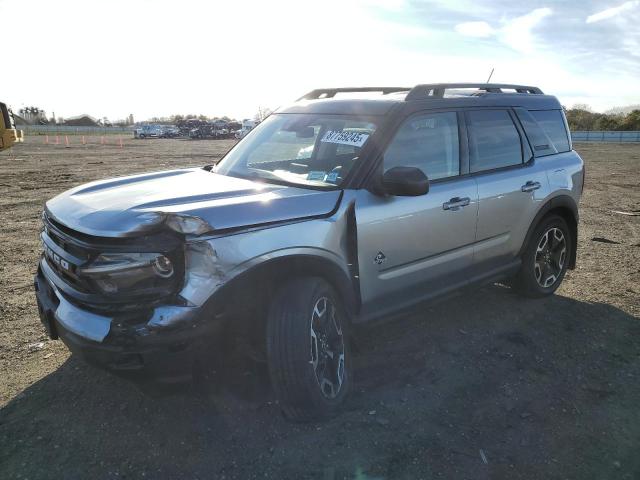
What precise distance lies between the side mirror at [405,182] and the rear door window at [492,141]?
1069 mm

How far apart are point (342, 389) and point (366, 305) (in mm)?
566

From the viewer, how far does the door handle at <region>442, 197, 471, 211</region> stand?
3.89 m

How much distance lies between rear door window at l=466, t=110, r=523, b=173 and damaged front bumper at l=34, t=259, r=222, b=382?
262 cm

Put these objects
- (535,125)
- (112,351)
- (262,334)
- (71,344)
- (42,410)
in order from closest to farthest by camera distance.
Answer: (112,351)
(71,344)
(262,334)
(42,410)
(535,125)

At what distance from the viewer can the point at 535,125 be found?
5031 mm

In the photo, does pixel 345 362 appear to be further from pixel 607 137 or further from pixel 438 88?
pixel 607 137

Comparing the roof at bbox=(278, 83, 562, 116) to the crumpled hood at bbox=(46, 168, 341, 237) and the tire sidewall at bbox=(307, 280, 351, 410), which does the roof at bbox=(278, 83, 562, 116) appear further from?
the tire sidewall at bbox=(307, 280, 351, 410)

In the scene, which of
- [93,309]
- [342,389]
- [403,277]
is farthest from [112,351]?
[403,277]

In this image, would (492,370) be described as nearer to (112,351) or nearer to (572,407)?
(572,407)

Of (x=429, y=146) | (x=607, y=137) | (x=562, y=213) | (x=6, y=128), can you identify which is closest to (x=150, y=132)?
(x=607, y=137)

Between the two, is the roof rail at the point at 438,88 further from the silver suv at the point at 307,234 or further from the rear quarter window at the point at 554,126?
the rear quarter window at the point at 554,126

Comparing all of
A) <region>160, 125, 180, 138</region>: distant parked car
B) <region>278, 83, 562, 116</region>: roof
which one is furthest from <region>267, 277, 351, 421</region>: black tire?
<region>160, 125, 180, 138</region>: distant parked car

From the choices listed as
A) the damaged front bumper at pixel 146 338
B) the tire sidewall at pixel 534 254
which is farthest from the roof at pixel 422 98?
the damaged front bumper at pixel 146 338

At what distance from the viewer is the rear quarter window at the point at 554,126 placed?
514cm
